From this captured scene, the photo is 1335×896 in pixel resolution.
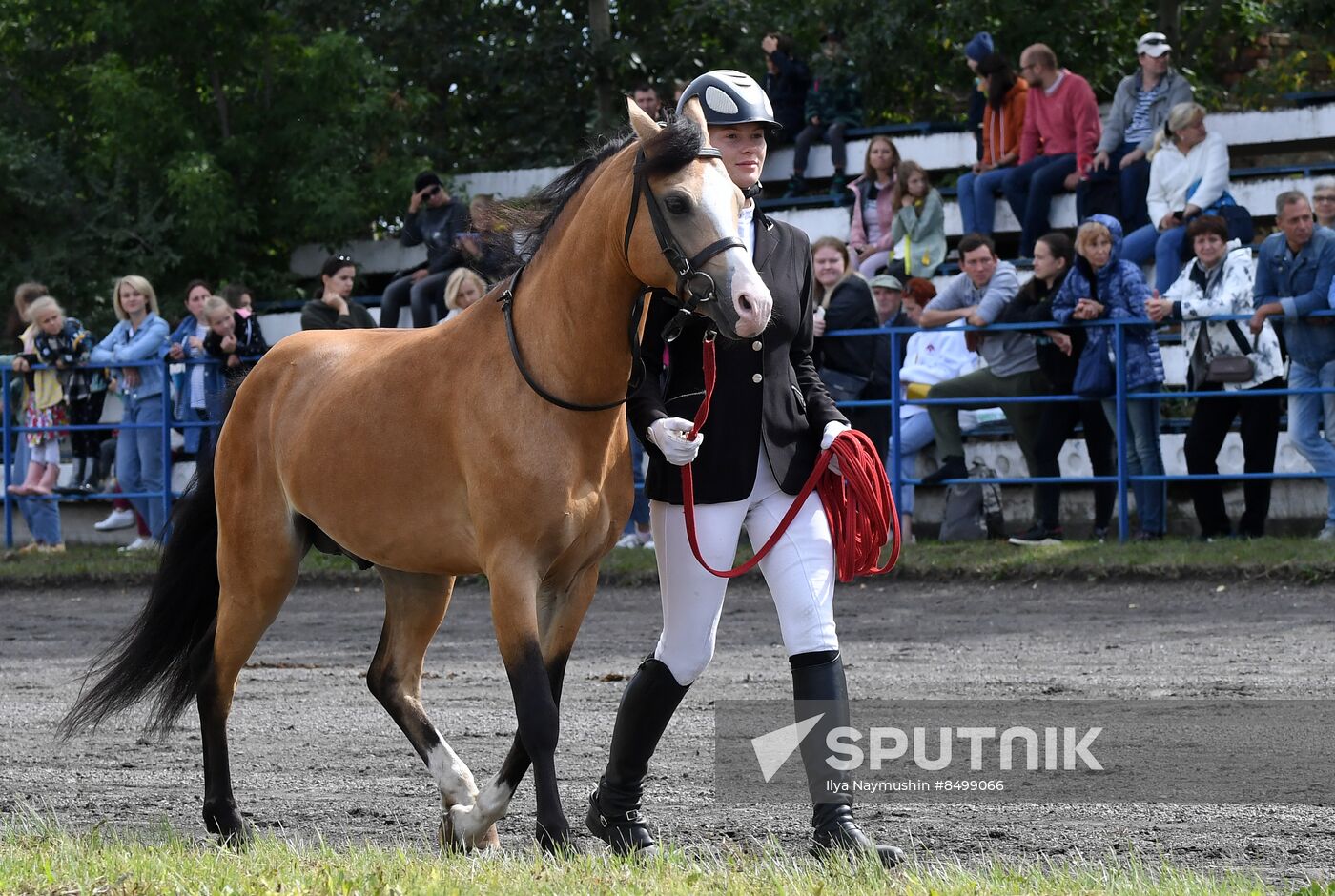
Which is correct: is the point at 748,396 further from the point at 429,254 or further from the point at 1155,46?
the point at 1155,46

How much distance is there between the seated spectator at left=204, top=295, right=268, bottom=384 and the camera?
1365cm

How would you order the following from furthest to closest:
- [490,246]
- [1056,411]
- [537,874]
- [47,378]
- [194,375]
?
[47,378]
[194,375]
[1056,411]
[490,246]
[537,874]

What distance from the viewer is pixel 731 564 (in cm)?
507

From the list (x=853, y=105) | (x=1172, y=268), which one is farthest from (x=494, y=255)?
(x=853, y=105)

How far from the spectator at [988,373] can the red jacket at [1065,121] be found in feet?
7.87

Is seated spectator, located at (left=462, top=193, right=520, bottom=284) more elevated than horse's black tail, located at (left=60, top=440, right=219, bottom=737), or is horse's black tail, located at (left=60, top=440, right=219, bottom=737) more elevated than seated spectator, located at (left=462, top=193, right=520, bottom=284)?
seated spectator, located at (left=462, top=193, right=520, bottom=284)

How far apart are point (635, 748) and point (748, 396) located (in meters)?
1.10

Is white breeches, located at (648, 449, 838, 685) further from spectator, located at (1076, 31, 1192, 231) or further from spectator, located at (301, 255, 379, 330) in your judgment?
spectator, located at (1076, 31, 1192, 231)

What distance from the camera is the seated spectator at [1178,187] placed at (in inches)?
499

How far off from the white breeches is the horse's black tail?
2.06 m

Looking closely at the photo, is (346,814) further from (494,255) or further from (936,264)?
(936,264)

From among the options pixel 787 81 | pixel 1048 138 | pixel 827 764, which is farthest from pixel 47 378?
pixel 827 764

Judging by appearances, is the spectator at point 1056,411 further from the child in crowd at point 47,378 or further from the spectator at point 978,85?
the child in crowd at point 47,378

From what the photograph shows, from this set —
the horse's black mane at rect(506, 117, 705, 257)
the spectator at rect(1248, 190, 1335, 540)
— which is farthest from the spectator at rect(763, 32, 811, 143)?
the horse's black mane at rect(506, 117, 705, 257)
